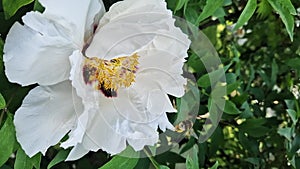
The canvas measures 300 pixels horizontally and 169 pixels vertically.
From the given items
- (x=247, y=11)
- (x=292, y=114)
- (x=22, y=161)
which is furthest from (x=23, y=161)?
(x=292, y=114)

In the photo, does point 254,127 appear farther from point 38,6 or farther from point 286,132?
point 38,6

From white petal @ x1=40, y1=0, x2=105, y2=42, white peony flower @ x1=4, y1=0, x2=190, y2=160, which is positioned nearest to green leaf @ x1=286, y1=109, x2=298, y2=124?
white peony flower @ x1=4, y1=0, x2=190, y2=160

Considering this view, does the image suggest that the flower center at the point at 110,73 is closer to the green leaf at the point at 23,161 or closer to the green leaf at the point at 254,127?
the green leaf at the point at 23,161

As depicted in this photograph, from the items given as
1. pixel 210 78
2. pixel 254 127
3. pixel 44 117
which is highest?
pixel 44 117

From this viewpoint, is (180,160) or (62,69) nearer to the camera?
(62,69)

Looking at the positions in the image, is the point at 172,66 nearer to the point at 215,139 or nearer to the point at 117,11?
the point at 117,11

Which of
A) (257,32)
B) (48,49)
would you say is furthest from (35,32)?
(257,32)

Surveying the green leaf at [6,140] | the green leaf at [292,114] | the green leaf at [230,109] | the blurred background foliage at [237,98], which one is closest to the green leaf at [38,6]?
the blurred background foliage at [237,98]
